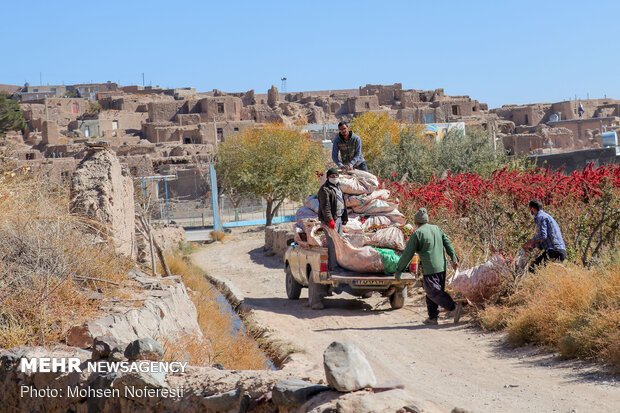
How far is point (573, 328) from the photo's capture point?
8.26 metres

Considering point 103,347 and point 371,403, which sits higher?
point 371,403

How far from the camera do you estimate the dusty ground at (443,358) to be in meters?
6.50

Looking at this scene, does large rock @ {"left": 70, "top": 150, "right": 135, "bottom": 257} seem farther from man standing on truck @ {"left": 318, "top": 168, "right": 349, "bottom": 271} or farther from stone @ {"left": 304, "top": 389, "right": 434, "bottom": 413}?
stone @ {"left": 304, "top": 389, "right": 434, "bottom": 413}

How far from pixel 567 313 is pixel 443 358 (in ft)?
4.85

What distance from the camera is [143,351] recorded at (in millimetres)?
6273

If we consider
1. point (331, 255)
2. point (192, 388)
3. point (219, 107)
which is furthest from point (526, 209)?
point (219, 107)

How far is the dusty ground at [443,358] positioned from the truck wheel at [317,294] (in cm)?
17

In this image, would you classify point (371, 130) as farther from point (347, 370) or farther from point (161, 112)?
point (347, 370)

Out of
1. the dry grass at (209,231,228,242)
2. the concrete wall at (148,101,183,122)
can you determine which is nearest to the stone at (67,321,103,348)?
the dry grass at (209,231,228,242)

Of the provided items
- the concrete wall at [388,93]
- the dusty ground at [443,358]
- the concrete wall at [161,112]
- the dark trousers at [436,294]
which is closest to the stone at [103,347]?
the dusty ground at [443,358]

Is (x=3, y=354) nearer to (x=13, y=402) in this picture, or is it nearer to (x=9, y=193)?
(x=13, y=402)

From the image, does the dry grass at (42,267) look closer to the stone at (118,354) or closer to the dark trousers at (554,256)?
the stone at (118,354)

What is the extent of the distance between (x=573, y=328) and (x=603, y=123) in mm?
72394

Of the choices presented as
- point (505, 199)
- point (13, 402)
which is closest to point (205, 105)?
point (505, 199)
